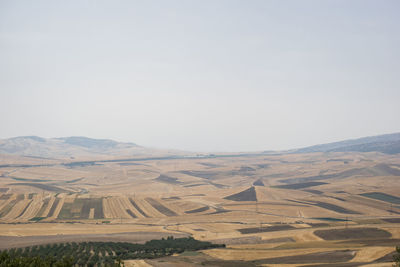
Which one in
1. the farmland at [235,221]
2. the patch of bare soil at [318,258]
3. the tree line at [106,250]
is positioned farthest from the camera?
the farmland at [235,221]

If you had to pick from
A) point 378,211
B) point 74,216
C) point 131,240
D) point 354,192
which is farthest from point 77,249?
point 354,192

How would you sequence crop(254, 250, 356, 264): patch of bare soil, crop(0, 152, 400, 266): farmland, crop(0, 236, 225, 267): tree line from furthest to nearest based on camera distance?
crop(0, 152, 400, 266): farmland → crop(0, 236, 225, 267): tree line → crop(254, 250, 356, 264): patch of bare soil

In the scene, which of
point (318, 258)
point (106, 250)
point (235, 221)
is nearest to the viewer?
point (318, 258)

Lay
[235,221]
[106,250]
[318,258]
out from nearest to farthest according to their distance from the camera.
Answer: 1. [318,258]
2. [106,250]
3. [235,221]

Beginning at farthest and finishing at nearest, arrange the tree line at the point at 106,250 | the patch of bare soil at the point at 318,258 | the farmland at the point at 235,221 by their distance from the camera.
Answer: the farmland at the point at 235,221, the tree line at the point at 106,250, the patch of bare soil at the point at 318,258

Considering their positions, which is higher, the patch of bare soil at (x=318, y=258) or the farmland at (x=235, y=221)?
the patch of bare soil at (x=318, y=258)

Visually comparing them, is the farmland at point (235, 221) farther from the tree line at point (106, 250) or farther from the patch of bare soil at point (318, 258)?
the tree line at point (106, 250)

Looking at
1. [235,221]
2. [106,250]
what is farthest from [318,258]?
[235,221]

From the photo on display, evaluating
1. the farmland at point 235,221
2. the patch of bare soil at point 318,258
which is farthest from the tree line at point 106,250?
the patch of bare soil at point 318,258

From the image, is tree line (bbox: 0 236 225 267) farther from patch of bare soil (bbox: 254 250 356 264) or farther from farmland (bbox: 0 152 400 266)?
patch of bare soil (bbox: 254 250 356 264)

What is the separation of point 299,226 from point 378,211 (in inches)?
1941

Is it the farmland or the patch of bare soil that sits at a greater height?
the patch of bare soil

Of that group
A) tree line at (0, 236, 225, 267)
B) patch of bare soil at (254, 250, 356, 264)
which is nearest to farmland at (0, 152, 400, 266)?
patch of bare soil at (254, 250, 356, 264)

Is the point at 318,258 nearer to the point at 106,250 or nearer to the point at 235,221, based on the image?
the point at 106,250
